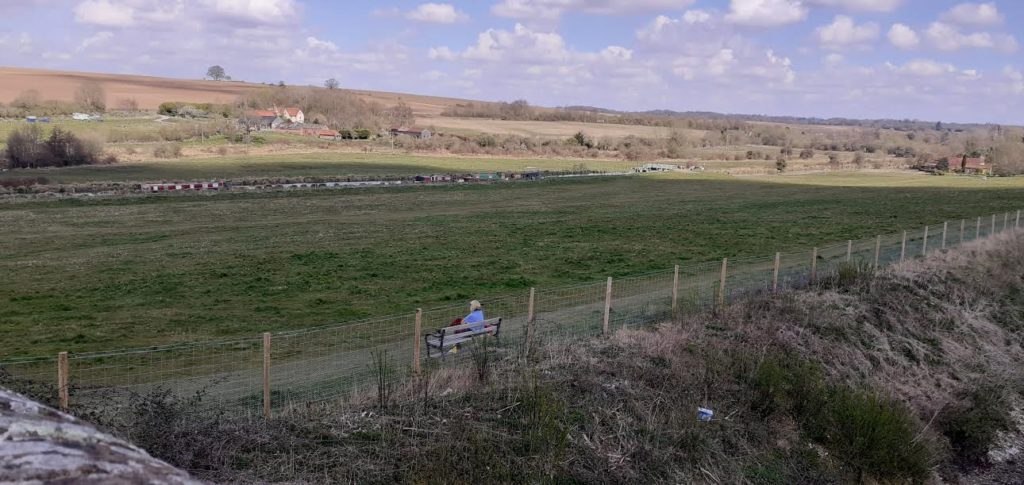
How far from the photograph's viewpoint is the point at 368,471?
7977 millimetres

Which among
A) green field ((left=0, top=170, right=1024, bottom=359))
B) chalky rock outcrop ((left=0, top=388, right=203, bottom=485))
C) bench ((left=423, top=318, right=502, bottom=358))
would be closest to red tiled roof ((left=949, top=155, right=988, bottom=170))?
→ green field ((left=0, top=170, right=1024, bottom=359))

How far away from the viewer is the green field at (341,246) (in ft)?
60.8

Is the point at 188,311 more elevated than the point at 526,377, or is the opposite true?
the point at 526,377

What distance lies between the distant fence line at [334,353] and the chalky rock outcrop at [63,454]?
546 cm

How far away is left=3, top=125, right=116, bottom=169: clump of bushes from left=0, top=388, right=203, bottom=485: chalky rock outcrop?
222 ft

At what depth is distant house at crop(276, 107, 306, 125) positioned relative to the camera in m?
132

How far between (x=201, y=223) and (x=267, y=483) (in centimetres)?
3220

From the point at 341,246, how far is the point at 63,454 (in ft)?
90.4

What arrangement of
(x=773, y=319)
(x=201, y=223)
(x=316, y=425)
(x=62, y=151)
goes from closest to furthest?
(x=316, y=425), (x=773, y=319), (x=201, y=223), (x=62, y=151)

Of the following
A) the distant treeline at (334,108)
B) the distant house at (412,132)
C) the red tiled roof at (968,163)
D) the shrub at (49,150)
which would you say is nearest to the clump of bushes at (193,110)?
the distant treeline at (334,108)

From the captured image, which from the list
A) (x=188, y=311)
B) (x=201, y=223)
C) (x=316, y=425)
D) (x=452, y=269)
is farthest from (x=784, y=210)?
(x=316, y=425)

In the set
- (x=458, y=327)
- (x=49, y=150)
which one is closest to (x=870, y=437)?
(x=458, y=327)

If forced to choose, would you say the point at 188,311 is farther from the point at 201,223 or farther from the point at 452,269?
the point at 201,223

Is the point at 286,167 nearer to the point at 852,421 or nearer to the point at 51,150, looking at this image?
the point at 51,150
